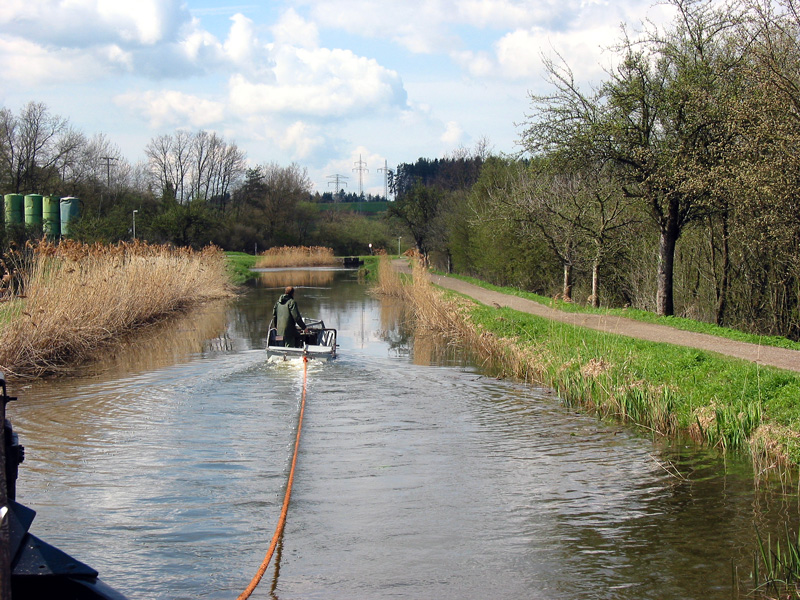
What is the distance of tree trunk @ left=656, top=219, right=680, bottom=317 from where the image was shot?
65.2ft

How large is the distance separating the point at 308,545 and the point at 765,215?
12272 mm

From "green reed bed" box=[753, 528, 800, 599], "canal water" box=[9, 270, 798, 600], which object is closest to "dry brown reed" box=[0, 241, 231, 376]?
"canal water" box=[9, 270, 798, 600]

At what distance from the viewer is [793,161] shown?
44.7 ft

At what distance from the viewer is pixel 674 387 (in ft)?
36.3

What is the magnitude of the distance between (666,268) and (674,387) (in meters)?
10.1

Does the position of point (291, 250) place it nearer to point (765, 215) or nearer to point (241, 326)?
point (241, 326)

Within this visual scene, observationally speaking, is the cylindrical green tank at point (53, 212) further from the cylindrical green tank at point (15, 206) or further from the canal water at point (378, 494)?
the canal water at point (378, 494)

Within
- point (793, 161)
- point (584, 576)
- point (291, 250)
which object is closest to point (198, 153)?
point (291, 250)

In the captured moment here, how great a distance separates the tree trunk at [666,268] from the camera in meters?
19.9

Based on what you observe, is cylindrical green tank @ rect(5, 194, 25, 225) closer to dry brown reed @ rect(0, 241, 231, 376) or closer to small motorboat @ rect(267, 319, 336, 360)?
dry brown reed @ rect(0, 241, 231, 376)

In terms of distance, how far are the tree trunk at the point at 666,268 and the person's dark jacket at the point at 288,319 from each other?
9.82m

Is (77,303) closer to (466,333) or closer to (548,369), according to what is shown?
(466,333)

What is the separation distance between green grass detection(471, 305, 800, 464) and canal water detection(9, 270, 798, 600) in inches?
16.4

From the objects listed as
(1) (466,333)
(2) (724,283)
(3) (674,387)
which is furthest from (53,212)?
(3) (674,387)
